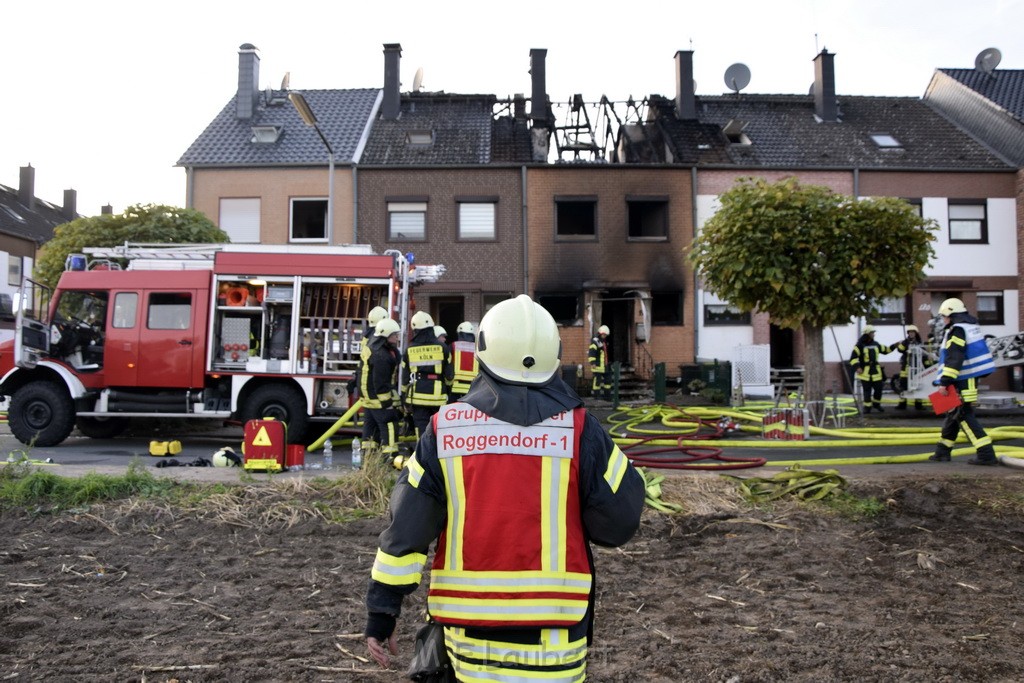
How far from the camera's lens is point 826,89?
90.6ft

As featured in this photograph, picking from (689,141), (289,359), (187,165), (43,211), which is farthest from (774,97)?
(43,211)

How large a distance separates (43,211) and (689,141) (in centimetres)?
3851

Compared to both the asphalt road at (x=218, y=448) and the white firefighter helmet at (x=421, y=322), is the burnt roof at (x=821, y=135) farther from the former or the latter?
the white firefighter helmet at (x=421, y=322)

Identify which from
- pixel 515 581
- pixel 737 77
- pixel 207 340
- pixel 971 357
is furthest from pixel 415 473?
pixel 737 77

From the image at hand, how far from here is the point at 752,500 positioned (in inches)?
289

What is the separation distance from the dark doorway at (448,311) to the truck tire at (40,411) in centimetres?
1366

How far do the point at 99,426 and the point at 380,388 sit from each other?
20.6 ft

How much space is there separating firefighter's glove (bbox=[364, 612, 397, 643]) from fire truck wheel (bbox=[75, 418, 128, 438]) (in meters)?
11.9

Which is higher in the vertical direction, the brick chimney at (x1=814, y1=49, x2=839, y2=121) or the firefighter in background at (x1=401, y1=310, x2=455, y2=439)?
the brick chimney at (x1=814, y1=49, x2=839, y2=121)

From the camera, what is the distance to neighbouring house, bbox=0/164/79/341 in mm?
35109

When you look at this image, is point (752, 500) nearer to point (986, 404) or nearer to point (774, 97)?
point (986, 404)

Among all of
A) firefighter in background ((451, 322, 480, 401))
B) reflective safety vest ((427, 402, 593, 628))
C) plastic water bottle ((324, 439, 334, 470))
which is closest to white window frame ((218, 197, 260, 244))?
firefighter in background ((451, 322, 480, 401))

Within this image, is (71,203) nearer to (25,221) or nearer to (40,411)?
(25,221)

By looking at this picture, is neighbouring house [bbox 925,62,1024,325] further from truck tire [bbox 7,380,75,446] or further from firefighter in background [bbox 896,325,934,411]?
truck tire [bbox 7,380,75,446]
